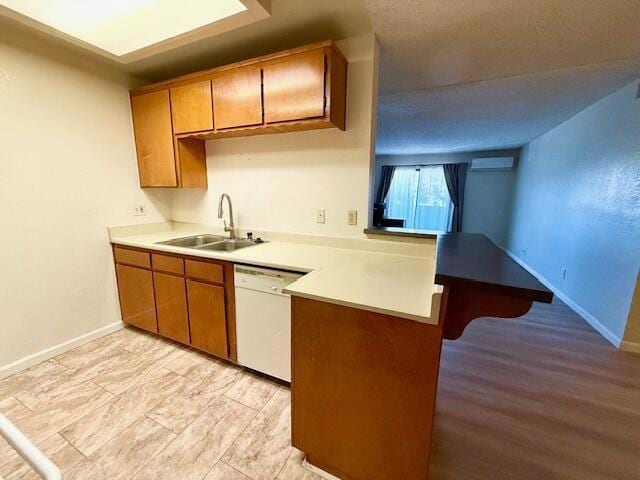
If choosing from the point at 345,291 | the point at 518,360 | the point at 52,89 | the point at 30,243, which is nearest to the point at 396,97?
the point at 345,291

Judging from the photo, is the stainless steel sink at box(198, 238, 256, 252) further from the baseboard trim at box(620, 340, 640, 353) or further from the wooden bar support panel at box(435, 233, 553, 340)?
the baseboard trim at box(620, 340, 640, 353)

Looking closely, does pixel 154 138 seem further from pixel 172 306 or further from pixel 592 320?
pixel 592 320

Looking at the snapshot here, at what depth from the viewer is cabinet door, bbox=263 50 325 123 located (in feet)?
5.10

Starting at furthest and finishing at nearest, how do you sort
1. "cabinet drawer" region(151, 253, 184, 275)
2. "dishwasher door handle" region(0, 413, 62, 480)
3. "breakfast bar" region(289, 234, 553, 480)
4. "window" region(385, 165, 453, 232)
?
"window" region(385, 165, 453, 232)
"cabinet drawer" region(151, 253, 184, 275)
"breakfast bar" region(289, 234, 553, 480)
"dishwasher door handle" region(0, 413, 62, 480)

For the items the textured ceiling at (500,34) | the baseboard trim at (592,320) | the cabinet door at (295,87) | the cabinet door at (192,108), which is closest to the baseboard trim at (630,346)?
the baseboard trim at (592,320)

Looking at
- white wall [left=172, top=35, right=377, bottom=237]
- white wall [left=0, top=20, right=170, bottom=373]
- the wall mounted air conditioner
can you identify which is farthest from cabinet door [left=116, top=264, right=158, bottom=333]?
the wall mounted air conditioner

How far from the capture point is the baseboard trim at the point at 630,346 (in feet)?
7.28

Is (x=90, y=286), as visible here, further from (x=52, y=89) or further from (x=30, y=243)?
(x=52, y=89)

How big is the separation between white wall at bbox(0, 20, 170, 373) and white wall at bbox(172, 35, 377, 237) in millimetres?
800

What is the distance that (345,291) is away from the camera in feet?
3.68

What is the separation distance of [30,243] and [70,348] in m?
0.89

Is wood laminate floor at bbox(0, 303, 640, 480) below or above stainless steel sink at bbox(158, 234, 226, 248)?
below

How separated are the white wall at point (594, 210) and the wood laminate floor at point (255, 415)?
673 millimetres

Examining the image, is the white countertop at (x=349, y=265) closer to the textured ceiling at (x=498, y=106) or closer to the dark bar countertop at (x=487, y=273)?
the dark bar countertop at (x=487, y=273)
